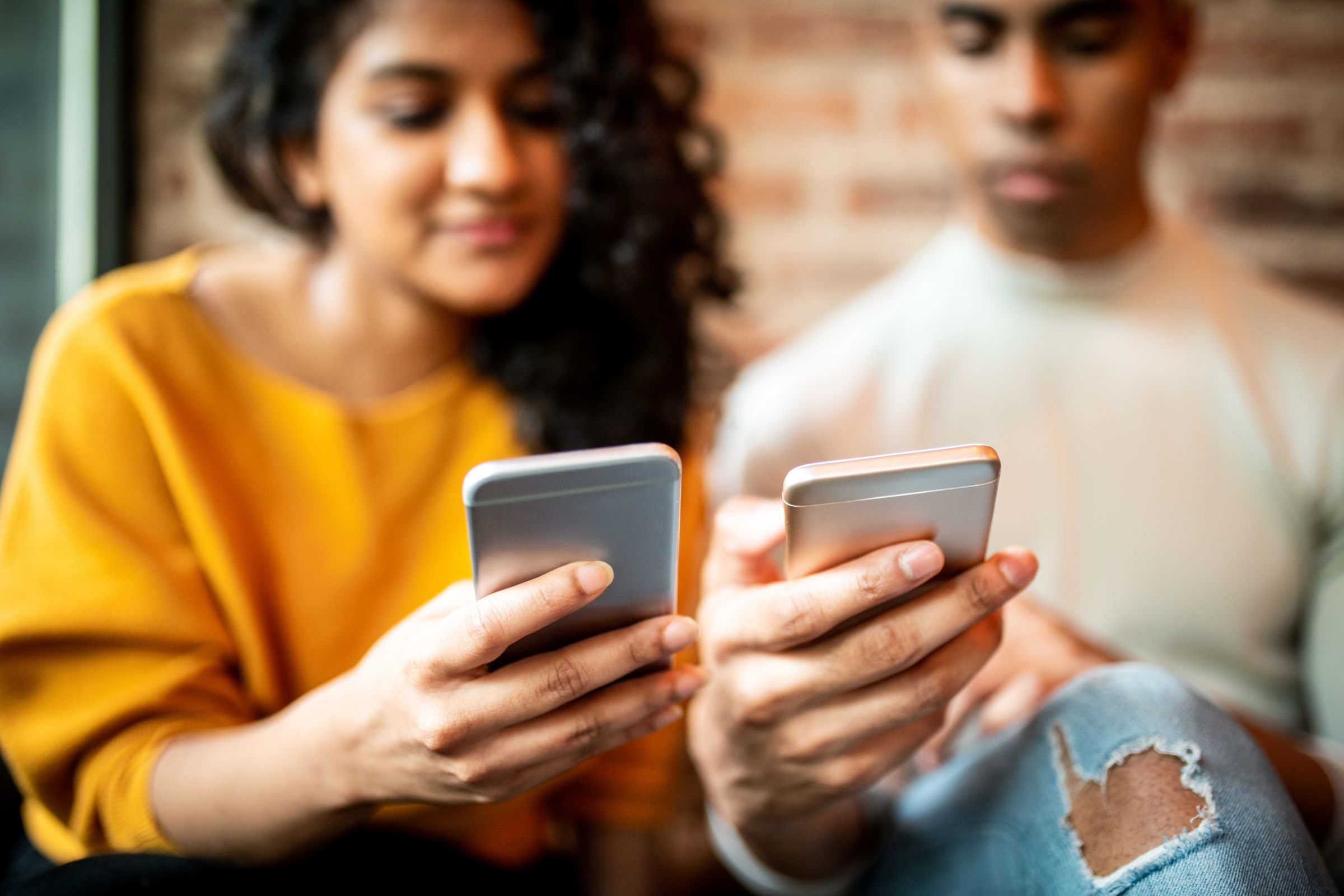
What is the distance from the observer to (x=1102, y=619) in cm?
103

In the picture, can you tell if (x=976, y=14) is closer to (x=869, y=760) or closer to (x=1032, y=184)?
(x=1032, y=184)

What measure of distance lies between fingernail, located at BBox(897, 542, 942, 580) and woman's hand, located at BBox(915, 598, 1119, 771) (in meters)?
0.29

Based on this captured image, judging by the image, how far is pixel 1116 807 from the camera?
615 mm

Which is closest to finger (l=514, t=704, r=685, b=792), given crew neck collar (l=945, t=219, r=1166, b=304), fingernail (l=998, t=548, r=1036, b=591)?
fingernail (l=998, t=548, r=1036, b=591)

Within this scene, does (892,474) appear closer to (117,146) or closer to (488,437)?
(488,437)

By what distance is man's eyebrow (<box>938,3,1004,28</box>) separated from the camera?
3.36 ft

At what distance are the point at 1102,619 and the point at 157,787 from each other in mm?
911

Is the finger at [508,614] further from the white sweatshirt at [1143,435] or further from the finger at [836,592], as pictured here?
the white sweatshirt at [1143,435]

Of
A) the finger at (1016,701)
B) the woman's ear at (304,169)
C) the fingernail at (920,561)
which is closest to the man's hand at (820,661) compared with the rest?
the fingernail at (920,561)

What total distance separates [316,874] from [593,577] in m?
0.46

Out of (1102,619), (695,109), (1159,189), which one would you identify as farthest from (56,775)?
(1159,189)

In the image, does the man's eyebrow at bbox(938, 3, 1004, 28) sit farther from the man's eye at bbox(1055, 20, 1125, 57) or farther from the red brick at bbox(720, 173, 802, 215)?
the red brick at bbox(720, 173, 802, 215)

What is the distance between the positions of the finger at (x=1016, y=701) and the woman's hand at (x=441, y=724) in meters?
0.32

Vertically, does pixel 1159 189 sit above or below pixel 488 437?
above
